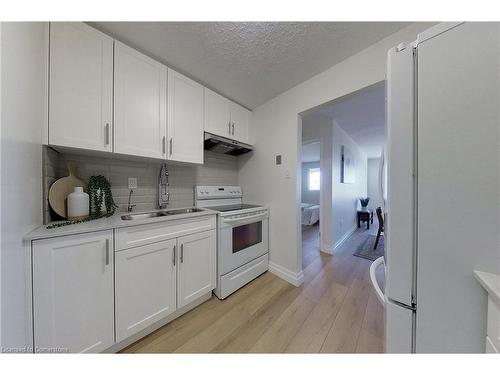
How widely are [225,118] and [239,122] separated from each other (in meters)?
0.25

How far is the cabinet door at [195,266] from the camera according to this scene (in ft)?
4.46

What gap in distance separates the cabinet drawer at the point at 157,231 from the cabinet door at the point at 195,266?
7cm

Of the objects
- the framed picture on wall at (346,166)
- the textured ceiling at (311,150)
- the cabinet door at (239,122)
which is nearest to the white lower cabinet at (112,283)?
the cabinet door at (239,122)

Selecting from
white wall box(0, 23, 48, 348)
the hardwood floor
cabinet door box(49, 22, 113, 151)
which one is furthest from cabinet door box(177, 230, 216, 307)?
cabinet door box(49, 22, 113, 151)

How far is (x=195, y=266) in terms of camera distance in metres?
1.45

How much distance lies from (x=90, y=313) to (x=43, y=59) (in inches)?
61.5

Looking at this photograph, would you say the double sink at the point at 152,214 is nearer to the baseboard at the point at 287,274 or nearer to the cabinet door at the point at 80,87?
the cabinet door at the point at 80,87

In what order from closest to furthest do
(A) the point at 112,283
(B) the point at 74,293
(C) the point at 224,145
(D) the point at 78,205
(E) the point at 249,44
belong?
(B) the point at 74,293
(A) the point at 112,283
(D) the point at 78,205
(E) the point at 249,44
(C) the point at 224,145

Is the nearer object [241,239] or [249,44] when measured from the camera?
[249,44]

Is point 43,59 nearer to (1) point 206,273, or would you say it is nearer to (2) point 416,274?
(1) point 206,273

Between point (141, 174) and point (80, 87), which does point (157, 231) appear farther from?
point (80, 87)

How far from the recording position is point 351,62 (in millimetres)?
1409

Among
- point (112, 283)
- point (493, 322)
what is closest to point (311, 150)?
point (493, 322)

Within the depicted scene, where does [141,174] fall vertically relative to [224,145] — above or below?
below
